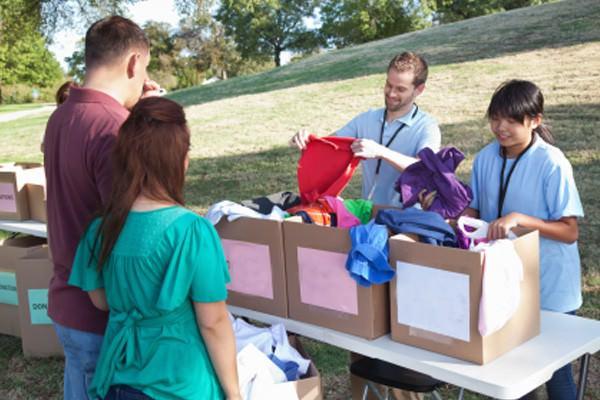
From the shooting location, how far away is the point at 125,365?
1768mm

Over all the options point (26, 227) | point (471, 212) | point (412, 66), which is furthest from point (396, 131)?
point (26, 227)

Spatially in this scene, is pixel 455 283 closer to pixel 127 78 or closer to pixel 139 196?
pixel 139 196

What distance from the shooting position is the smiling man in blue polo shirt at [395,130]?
9.15 ft

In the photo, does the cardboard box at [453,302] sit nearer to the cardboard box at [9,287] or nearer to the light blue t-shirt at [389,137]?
the light blue t-shirt at [389,137]

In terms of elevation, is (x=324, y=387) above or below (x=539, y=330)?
below

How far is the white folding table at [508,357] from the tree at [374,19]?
3066cm

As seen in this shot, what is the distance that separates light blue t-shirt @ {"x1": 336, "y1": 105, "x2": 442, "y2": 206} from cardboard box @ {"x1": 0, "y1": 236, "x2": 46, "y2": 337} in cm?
233

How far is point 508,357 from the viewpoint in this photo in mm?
1954

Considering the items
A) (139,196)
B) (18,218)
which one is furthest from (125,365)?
(18,218)

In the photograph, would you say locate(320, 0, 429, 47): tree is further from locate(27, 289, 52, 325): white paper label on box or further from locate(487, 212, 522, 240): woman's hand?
locate(487, 212, 522, 240): woman's hand

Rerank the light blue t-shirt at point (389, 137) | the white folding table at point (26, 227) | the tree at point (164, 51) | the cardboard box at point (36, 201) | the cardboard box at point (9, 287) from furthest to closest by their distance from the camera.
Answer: the tree at point (164, 51), the cardboard box at point (9, 287), the cardboard box at point (36, 201), the white folding table at point (26, 227), the light blue t-shirt at point (389, 137)

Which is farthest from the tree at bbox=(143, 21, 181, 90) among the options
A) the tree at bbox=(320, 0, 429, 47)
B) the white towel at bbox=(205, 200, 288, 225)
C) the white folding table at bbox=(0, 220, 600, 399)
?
the white folding table at bbox=(0, 220, 600, 399)

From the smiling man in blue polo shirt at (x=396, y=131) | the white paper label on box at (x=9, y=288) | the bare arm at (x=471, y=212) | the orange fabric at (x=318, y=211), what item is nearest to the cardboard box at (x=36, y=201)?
the white paper label on box at (x=9, y=288)

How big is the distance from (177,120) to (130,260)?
0.38 metres
